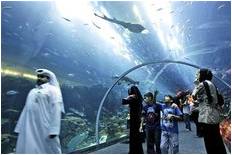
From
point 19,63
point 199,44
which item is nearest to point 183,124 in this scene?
point 199,44

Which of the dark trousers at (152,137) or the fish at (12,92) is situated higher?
the fish at (12,92)

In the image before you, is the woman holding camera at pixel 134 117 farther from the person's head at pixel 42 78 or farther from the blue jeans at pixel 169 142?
the person's head at pixel 42 78

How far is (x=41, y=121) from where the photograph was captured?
7719 mm

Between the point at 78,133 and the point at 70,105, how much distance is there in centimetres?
60

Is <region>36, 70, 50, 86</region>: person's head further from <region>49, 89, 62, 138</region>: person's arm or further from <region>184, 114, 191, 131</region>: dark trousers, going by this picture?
<region>184, 114, 191, 131</region>: dark trousers

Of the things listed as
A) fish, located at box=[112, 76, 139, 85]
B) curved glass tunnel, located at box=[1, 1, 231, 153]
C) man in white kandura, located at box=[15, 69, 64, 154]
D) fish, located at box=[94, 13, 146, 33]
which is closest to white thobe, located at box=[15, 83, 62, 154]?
man in white kandura, located at box=[15, 69, 64, 154]

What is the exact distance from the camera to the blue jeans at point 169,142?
8109 millimetres

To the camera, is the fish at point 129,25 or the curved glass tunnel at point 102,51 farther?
the fish at point 129,25

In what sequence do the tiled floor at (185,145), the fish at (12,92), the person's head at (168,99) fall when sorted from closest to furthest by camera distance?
the person's head at (168,99), the tiled floor at (185,145), the fish at (12,92)

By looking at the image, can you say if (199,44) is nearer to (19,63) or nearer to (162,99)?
(162,99)

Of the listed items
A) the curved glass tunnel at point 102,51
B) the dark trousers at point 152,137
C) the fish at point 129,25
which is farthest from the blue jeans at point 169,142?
the fish at point 129,25

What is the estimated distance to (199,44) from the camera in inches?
352

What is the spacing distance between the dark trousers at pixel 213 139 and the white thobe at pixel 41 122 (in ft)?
8.36

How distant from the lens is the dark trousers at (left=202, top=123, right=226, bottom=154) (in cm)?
689
